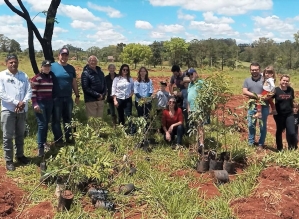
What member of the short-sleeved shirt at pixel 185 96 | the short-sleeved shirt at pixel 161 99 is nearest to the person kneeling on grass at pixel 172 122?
the short-sleeved shirt at pixel 161 99

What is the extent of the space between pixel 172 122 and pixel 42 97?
2.43 metres

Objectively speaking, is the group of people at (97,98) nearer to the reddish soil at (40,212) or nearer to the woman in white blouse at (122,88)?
the woman in white blouse at (122,88)

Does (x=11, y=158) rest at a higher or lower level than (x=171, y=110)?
lower

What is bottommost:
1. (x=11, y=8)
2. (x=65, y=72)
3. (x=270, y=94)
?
(x=270, y=94)

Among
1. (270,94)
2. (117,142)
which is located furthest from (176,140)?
(270,94)

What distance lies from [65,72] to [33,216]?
9.02 feet

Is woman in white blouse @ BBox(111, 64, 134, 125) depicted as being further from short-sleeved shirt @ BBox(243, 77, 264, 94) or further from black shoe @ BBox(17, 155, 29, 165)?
short-sleeved shirt @ BBox(243, 77, 264, 94)

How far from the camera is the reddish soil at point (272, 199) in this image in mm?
3543

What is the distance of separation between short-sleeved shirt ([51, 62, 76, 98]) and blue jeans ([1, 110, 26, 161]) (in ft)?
2.55

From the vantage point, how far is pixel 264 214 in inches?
137

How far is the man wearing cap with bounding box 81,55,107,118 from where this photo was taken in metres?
6.17

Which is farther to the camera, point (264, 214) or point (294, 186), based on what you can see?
point (294, 186)

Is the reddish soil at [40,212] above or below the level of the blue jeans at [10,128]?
below

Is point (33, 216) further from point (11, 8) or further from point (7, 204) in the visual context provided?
point (11, 8)
